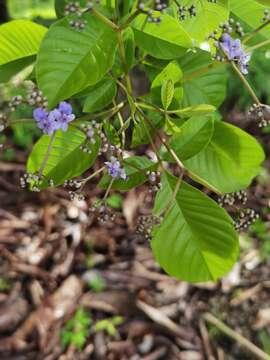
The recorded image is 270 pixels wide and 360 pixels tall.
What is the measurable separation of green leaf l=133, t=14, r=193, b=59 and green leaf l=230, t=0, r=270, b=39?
0.37 feet

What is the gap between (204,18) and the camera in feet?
2.25

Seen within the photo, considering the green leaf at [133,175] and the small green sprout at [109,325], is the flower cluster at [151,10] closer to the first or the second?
the green leaf at [133,175]

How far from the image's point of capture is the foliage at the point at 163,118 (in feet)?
2.03

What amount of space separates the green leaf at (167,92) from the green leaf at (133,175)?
82mm

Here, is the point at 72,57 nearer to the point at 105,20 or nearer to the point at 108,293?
the point at 105,20

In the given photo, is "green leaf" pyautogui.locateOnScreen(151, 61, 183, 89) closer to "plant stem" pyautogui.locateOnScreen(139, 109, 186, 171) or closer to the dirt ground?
"plant stem" pyautogui.locateOnScreen(139, 109, 186, 171)

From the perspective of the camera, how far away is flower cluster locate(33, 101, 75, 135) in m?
0.58

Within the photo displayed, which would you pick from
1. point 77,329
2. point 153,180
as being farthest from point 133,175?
point 77,329

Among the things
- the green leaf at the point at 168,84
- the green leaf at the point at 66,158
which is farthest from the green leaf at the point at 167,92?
the green leaf at the point at 66,158

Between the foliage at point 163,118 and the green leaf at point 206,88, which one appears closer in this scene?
the foliage at point 163,118

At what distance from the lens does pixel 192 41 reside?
661 millimetres

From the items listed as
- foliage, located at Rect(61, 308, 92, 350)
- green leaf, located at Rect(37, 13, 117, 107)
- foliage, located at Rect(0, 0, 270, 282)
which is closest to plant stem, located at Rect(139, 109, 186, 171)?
foliage, located at Rect(0, 0, 270, 282)

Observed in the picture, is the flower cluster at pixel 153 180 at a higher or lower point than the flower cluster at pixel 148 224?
higher

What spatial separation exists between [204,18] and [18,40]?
0.69 feet
